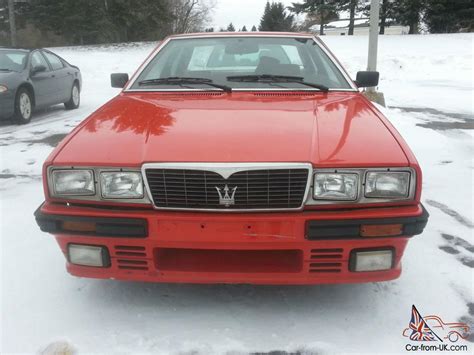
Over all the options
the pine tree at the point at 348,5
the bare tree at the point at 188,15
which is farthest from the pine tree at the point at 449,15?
the bare tree at the point at 188,15

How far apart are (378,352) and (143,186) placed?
1314 mm

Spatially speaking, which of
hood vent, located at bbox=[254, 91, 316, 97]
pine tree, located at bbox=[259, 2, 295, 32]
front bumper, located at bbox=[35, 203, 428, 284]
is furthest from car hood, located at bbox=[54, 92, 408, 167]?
pine tree, located at bbox=[259, 2, 295, 32]

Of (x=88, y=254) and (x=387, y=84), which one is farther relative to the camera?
(x=387, y=84)

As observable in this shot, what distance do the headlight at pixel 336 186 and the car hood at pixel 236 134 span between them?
0.06 metres

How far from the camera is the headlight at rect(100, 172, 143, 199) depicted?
2.20 meters

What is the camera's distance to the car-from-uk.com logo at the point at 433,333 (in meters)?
2.19

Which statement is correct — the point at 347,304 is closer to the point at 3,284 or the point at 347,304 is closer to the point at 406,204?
→ the point at 406,204

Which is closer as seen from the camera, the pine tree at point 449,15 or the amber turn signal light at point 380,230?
the amber turn signal light at point 380,230

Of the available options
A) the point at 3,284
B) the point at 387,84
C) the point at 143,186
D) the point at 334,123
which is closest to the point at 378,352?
the point at 334,123

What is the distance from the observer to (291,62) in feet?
11.3

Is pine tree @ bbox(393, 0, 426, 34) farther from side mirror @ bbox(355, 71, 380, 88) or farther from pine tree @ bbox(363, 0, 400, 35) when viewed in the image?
side mirror @ bbox(355, 71, 380, 88)

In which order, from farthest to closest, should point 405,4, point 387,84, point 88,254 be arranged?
point 405,4
point 387,84
point 88,254

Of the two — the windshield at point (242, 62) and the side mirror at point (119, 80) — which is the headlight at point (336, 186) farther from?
the side mirror at point (119, 80)

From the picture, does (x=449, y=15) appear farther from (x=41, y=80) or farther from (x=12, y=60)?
(x=12, y=60)
